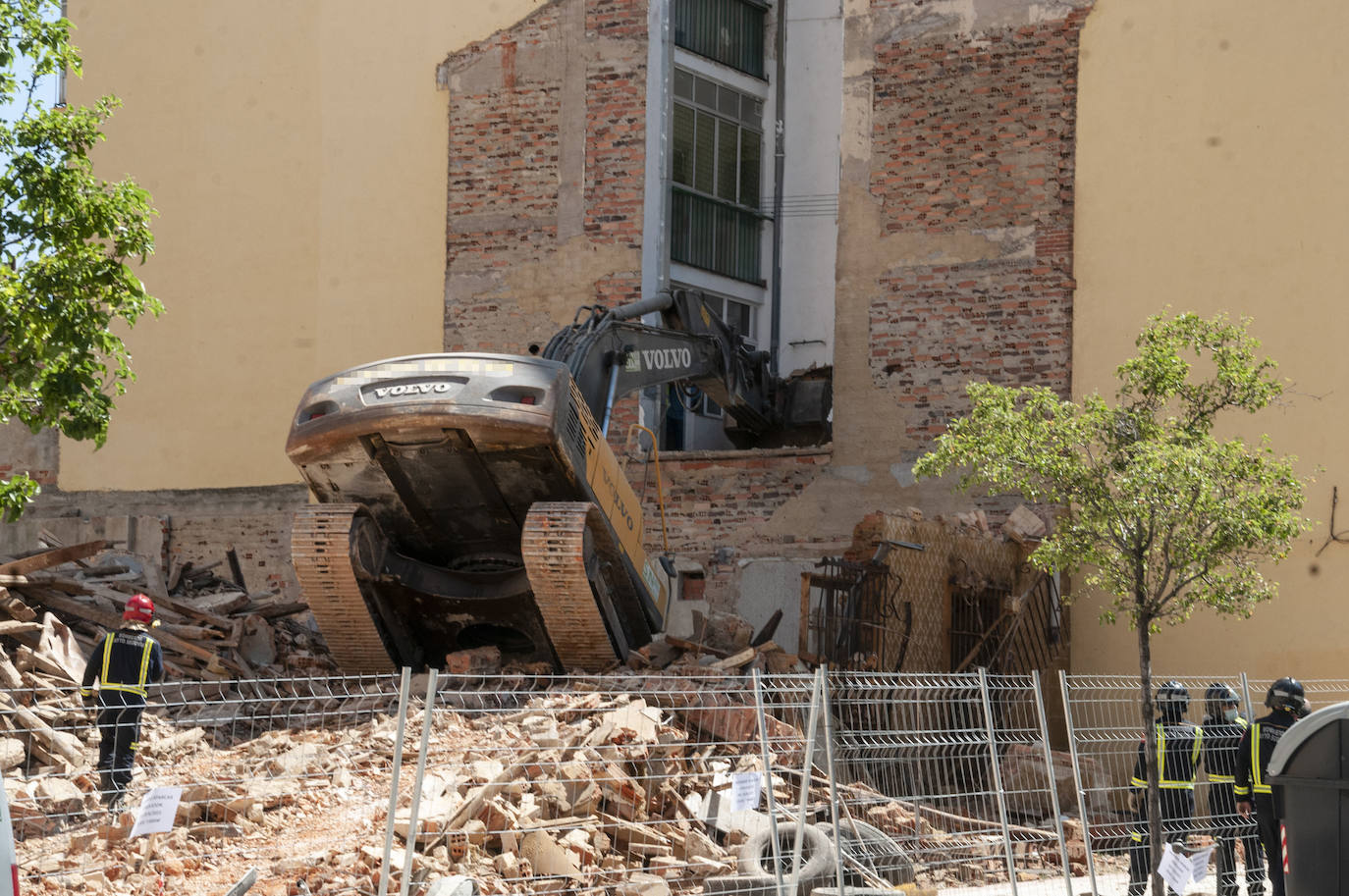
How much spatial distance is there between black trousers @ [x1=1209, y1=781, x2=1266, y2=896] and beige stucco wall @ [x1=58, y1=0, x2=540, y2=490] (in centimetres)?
1335

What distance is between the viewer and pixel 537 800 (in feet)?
29.1

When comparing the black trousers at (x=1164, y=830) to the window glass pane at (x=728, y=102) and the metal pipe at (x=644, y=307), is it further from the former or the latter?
the window glass pane at (x=728, y=102)

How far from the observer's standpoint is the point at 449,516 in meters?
12.4

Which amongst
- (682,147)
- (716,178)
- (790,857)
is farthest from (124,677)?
(716,178)

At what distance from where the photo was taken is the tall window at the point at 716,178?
2125cm

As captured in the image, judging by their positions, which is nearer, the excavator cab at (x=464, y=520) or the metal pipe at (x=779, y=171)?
the excavator cab at (x=464, y=520)

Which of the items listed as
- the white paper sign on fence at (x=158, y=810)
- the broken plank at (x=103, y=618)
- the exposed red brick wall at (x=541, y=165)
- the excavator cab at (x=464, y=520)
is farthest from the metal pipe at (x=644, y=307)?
the white paper sign on fence at (x=158, y=810)

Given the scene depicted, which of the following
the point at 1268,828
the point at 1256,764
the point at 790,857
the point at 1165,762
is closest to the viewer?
the point at 790,857

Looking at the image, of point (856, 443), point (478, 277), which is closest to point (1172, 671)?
point (856, 443)

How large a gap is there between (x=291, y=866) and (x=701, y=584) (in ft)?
36.2

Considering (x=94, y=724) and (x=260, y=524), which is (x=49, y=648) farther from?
(x=260, y=524)

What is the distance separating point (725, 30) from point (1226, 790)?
15.3 metres

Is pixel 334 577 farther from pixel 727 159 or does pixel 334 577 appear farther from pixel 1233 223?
pixel 727 159

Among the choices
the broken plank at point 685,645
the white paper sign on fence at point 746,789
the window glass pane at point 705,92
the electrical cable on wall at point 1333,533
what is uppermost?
the window glass pane at point 705,92
